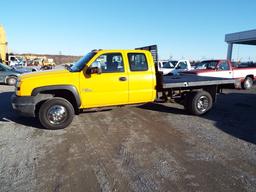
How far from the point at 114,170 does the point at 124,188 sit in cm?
54

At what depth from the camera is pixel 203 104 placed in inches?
277

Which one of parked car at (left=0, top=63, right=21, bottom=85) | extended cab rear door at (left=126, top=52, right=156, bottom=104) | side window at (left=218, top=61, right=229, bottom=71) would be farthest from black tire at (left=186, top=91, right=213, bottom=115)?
parked car at (left=0, top=63, right=21, bottom=85)

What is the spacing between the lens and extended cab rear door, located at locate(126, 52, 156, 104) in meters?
6.05

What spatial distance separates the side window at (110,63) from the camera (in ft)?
19.1

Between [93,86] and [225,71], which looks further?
[225,71]

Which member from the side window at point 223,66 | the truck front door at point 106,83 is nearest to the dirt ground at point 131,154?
the truck front door at point 106,83

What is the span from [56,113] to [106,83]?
4.89 ft

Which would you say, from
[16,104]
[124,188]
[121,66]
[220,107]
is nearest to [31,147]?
[16,104]

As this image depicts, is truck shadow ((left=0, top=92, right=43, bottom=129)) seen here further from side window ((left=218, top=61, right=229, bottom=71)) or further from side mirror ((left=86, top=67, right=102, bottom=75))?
side window ((left=218, top=61, right=229, bottom=71))

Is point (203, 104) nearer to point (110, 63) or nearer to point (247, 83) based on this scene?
point (110, 63)

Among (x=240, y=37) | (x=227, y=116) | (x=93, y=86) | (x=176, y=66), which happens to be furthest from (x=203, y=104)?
(x=240, y=37)

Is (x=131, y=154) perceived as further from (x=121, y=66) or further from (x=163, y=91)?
(x=163, y=91)

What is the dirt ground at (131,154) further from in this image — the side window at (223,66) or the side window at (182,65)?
the side window at (182,65)

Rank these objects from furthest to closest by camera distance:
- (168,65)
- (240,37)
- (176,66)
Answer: (240,37)
(168,65)
(176,66)
